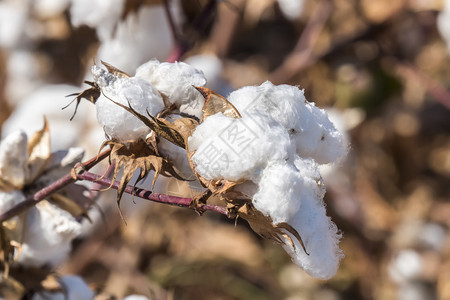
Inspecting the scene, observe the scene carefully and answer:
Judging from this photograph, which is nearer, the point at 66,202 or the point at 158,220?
the point at 66,202

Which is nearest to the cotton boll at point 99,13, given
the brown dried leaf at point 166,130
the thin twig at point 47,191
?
the thin twig at point 47,191

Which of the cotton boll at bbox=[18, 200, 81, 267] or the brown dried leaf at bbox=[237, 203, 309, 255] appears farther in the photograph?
the cotton boll at bbox=[18, 200, 81, 267]

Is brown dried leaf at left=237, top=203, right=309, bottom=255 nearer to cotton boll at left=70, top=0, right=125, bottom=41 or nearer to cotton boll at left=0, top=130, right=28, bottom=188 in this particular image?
cotton boll at left=0, top=130, right=28, bottom=188

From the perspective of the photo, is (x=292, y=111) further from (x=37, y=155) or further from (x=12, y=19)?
(x=12, y=19)

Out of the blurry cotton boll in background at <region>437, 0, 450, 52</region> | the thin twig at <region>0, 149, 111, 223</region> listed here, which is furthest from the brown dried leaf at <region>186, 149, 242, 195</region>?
the blurry cotton boll in background at <region>437, 0, 450, 52</region>

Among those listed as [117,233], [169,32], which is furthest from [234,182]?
[117,233]

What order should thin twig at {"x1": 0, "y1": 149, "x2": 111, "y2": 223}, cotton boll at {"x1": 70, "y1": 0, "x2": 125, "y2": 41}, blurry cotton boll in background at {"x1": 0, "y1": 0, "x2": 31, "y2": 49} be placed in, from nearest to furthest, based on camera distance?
1. thin twig at {"x1": 0, "y1": 149, "x2": 111, "y2": 223}
2. cotton boll at {"x1": 70, "y1": 0, "x2": 125, "y2": 41}
3. blurry cotton boll in background at {"x1": 0, "y1": 0, "x2": 31, "y2": 49}

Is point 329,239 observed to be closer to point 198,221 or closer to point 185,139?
point 185,139

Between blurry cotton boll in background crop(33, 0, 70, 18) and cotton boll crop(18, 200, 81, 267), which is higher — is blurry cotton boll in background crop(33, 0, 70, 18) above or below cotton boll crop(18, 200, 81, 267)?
below
